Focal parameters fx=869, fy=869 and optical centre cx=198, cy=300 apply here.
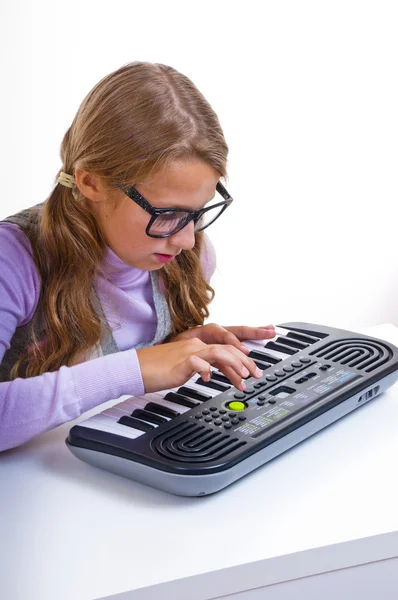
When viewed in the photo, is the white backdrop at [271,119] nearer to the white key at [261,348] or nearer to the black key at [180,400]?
the white key at [261,348]

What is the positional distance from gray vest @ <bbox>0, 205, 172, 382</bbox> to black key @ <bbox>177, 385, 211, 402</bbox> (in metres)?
0.25

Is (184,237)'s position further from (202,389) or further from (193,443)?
(193,443)

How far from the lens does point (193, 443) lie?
0.94m

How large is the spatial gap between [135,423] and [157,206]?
0.29m

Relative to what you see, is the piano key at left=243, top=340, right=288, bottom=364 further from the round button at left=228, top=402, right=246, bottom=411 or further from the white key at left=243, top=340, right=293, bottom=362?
the round button at left=228, top=402, right=246, bottom=411

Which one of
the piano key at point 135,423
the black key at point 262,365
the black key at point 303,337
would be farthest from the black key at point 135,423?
the black key at point 303,337

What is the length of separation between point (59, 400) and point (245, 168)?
67.5 inches

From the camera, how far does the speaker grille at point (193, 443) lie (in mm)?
910

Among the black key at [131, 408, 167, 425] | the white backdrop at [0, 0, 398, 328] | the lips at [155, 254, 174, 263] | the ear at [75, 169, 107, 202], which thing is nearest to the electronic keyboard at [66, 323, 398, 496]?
the black key at [131, 408, 167, 425]

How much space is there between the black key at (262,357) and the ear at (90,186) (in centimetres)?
29

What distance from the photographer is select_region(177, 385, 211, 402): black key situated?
3.48 ft

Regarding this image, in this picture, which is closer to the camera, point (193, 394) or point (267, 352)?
point (193, 394)

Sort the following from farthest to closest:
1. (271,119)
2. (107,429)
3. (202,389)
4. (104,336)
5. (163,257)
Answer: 1. (271,119)
2. (104,336)
3. (163,257)
4. (202,389)
5. (107,429)

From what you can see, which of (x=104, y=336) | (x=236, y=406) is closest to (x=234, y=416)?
(x=236, y=406)
